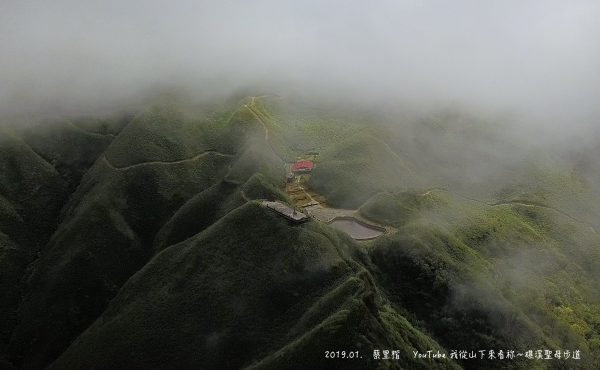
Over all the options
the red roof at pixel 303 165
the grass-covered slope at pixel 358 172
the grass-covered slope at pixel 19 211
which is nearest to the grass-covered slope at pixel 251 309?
the grass-covered slope at pixel 19 211

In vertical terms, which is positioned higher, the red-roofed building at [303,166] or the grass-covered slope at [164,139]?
the grass-covered slope at [164,139]

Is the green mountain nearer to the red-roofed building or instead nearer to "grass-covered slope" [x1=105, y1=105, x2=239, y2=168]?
"grass-covered slope" [x1=105, y1=105, x2=239, y2=168]

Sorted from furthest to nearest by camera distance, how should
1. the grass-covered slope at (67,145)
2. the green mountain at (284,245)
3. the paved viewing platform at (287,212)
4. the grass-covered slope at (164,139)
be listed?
the grass-covered slope at (67,145), the grass-covered slope at (164,139), the paved viewing platform at (287,212), the green mountain at (284,245)

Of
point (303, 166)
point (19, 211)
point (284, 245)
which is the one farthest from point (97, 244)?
point (303, 166)

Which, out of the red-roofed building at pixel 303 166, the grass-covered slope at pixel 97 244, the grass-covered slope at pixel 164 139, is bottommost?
the grass-covered slope at pixel 97 244

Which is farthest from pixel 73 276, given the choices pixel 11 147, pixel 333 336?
pixel 333 336

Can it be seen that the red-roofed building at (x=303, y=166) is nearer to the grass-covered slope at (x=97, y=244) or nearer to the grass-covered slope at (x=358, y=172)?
the grass-covered slope at (x=358, y=172)

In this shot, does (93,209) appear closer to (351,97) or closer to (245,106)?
(245,106)
